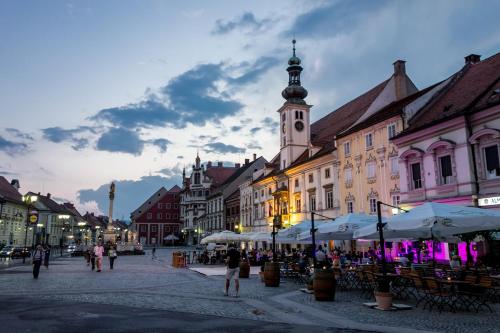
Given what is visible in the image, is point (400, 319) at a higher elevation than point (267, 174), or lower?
lower

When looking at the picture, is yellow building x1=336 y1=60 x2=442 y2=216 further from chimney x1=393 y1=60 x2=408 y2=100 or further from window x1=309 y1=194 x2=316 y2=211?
window x1=309 y1=194 x2=316 y2=211

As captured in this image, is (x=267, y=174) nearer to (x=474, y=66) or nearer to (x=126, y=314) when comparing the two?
(x=474, y=66)

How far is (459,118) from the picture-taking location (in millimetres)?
24062

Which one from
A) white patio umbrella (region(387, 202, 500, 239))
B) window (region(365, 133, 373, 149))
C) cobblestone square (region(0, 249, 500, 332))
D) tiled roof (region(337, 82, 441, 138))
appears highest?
tiled roof (region(337, 82, 441, 138))

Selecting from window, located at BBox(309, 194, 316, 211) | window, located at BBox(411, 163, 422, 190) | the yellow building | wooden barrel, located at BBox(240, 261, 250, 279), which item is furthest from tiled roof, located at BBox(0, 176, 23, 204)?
window, located at BBox(411, 163, 422, 190)

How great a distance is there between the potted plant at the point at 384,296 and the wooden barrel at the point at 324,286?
1.84 metres

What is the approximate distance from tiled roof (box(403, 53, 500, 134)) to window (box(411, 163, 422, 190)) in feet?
7.63

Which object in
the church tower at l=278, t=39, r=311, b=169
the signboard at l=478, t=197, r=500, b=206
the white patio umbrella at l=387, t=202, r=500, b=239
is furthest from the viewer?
the church tower at l=278, t=39, r=311, b=169

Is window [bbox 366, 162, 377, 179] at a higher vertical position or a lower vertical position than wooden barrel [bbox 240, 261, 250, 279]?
higher

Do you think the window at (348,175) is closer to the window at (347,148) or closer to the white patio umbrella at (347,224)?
the window at (347,148)

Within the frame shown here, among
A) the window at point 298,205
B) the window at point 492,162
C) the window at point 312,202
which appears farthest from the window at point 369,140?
the window at point 298,205

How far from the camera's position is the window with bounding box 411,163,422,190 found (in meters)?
27.3

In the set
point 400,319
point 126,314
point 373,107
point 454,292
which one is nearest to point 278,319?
point 400,319

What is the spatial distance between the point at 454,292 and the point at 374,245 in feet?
69.7
